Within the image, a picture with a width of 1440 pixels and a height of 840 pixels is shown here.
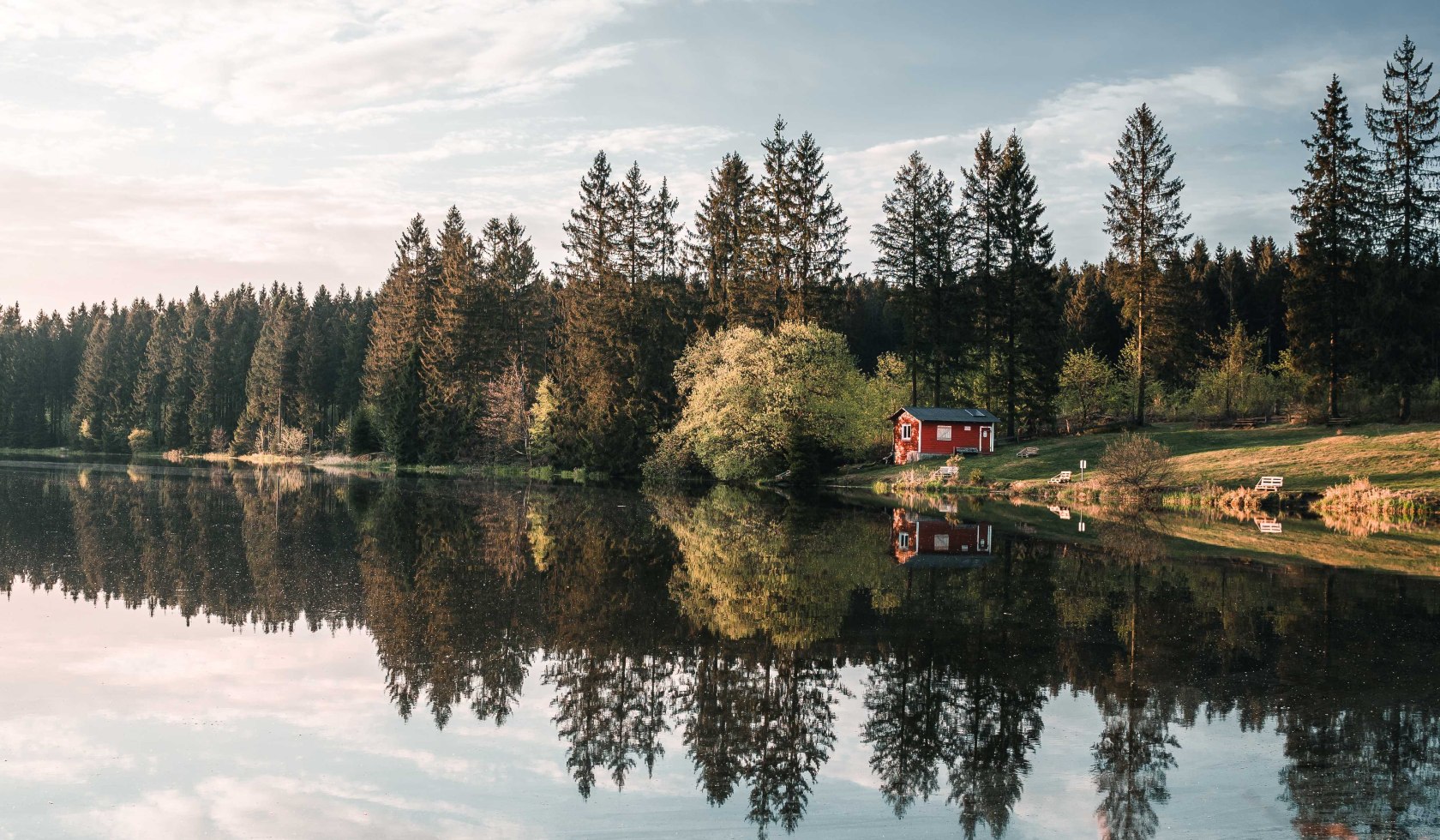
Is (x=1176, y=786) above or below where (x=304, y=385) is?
below

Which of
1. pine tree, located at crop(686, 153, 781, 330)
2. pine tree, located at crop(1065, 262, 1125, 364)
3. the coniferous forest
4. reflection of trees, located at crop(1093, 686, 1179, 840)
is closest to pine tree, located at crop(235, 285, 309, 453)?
the coniferous forest

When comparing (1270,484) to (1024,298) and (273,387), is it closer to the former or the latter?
(1024,298)

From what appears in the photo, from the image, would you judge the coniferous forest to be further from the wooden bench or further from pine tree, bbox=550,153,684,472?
the wooden bench

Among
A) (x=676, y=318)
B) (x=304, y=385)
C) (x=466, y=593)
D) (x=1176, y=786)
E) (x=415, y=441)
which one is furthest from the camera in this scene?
(x=304, y=385)

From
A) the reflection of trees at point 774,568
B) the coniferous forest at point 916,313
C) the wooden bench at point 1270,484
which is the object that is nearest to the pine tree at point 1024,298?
the coniferous forest at point 916,313

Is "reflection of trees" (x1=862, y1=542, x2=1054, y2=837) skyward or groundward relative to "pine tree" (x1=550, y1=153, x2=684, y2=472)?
groundward

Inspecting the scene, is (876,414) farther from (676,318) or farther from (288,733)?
(288,733)

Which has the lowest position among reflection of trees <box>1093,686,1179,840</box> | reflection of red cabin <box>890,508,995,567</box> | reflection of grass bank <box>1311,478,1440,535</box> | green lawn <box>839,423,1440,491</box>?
reflection of trees <box>1093,686,1179,840</box>

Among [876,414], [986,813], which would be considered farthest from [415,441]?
[986,813]

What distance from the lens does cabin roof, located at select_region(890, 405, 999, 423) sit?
2206 inches

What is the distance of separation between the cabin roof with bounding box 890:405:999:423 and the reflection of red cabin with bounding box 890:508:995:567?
74.9ft

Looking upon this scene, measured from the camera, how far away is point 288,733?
9.84 meters

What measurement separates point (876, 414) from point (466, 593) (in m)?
43.0

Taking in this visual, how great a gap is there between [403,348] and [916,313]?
137 feet
